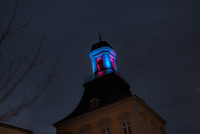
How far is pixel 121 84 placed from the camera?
26047 millimetres

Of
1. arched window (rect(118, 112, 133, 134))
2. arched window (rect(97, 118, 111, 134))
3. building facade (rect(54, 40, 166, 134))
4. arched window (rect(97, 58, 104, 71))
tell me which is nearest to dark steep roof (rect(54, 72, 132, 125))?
building facade (rect(54, 40, 166, 134))

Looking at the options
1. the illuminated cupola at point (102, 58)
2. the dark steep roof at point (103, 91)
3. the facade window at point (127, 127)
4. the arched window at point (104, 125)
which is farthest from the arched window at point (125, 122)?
the illuminated cupola at point (102, 58)

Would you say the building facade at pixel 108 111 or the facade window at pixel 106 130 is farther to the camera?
the facade window at pixel 106 130

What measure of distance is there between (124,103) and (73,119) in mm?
5333

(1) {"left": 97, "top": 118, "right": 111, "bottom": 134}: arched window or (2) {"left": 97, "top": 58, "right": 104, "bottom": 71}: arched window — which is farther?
(2) {"left": 97, "top": 58, "right": 104, "bottom": 71}: arched window

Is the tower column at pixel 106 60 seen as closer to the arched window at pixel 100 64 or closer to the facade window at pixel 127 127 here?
the arched window at pixel 100 64

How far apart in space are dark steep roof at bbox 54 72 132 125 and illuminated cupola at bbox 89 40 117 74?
2.13 meters

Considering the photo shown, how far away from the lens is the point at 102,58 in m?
28.8

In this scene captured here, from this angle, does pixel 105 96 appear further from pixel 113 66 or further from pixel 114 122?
pixel 113 66

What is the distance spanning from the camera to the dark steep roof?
23938 mm

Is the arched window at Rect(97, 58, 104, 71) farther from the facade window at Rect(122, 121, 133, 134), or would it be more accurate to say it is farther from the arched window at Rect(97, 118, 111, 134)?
the facade window at Rect(122, 121, 133, 134)

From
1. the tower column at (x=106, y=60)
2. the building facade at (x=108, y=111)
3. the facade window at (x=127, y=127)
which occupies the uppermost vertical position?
the tower column at (x=106, y=60)

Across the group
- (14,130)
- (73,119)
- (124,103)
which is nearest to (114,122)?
(124,103)

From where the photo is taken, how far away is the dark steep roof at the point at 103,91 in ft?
78.5
